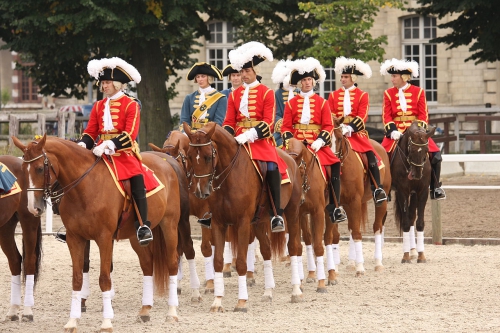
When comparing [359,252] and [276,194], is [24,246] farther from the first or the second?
[359,252]

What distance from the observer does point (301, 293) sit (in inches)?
515

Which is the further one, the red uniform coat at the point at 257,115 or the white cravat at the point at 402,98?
the white cravat at the point at 402,98

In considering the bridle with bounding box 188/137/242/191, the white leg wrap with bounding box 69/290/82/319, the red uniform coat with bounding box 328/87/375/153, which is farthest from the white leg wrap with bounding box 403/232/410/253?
the white leg wrap with bounding box 69/290/82/319

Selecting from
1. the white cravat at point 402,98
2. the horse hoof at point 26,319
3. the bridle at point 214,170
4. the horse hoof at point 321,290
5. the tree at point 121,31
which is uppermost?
the tree at point 121,31

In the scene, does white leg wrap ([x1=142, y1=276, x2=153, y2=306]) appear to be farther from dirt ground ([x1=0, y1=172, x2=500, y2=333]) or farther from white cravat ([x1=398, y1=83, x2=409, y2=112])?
white cravat ([x1=398, y1=83, x2=409, y2=112])

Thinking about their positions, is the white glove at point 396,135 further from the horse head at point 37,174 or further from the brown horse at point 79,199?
the horse head at point 37,174

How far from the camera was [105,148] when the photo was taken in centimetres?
1121

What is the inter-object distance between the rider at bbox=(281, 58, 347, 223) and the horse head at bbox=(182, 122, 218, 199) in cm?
235

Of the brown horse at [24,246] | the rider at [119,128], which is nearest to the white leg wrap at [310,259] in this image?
the rider at [119,128]

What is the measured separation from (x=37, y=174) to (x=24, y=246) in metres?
2.04

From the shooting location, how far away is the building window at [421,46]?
40.5m

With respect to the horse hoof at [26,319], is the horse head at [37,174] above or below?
above

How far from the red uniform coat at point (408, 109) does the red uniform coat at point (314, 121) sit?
112 inches

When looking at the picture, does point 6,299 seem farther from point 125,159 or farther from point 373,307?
point 373,307
